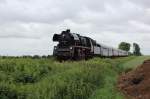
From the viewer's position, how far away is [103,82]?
86.2ft

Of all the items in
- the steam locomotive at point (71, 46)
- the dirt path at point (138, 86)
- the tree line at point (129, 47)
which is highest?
the tree line at point (129, 47)

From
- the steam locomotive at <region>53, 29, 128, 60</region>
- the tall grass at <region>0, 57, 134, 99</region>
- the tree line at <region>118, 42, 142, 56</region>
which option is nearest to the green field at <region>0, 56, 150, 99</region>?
the tall grass at <region>0, 57, 134, 99</region>

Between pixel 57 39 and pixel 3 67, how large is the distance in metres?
20.2

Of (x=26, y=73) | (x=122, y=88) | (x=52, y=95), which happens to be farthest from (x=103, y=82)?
(x=52, y=95)

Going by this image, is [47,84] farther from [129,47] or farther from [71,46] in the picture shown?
[129,47]

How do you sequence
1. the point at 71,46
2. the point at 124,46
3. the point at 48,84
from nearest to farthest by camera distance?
the point at 48,84, the point at 71,46, the point at 124,46

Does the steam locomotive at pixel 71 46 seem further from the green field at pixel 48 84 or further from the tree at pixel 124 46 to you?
the tree at pixel 124 46

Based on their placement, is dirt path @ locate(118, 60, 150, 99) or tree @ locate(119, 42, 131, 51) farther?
tree @ locate(119, 42, 131, 51)

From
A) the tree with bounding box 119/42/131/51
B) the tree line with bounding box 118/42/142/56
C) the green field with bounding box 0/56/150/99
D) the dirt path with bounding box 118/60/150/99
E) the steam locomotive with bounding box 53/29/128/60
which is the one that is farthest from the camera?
the tree with bounding box 119/42/131/51

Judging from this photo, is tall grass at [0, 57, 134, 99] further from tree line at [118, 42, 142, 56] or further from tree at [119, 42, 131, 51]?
tree at [119, 42, 131, 51]

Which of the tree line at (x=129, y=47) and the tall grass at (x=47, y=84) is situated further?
the tree line at (x=129, y=47)

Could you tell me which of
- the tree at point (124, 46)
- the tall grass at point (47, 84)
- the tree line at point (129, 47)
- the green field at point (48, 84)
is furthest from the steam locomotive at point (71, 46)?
the tree at point (124, 46)

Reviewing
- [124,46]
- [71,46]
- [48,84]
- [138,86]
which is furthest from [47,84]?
[124,46]

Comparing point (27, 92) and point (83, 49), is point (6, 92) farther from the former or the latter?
point (83, 49)
